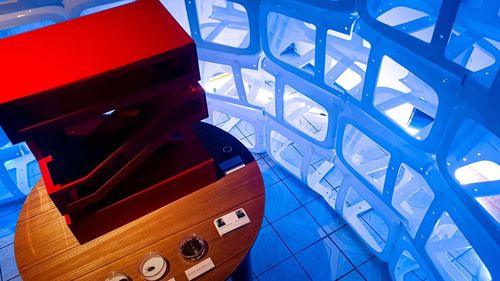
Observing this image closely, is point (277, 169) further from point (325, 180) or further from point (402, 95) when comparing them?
point (402, 95)

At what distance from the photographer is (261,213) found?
1874 millimetres

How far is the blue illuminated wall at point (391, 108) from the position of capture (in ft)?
5.11

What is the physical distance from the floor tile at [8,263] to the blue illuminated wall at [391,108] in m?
1.80

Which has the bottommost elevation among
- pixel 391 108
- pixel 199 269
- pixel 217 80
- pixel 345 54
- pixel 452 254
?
pixel 217 80

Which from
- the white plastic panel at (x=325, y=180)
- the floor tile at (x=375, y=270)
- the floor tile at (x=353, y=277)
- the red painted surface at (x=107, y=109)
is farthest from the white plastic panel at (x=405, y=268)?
the red painted surface at (x=107, y=109)

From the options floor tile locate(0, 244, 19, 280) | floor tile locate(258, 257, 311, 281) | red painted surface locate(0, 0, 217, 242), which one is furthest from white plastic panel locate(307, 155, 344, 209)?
floor tile locate(0, 244, 19, 280)

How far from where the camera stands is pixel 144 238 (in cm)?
179

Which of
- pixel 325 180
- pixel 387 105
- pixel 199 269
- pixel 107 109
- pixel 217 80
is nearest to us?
pixel 107 109

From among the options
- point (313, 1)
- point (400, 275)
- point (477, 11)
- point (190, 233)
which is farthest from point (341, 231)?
point (477, 11)

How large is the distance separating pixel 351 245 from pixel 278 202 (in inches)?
24.7

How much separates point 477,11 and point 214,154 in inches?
52.6

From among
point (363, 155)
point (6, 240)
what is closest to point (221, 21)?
point (363, 155)

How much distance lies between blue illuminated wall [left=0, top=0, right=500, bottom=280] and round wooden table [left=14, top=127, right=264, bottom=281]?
30.6 inches

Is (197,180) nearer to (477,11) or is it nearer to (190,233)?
(190,233)
